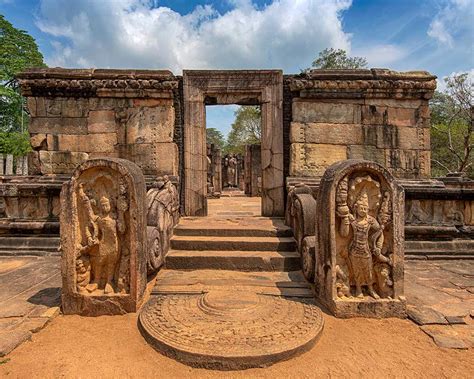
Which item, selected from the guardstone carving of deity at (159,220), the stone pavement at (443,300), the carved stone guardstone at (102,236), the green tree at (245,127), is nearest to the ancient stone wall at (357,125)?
the stone pavement at (443,300)

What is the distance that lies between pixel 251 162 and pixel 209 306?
1202 centimetres

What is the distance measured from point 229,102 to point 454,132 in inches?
821

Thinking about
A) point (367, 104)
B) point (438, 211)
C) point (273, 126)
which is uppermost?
point (367, 104)

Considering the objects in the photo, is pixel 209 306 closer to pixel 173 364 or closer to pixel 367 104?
pixel 173 364

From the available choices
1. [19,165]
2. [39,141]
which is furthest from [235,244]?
[19,165]

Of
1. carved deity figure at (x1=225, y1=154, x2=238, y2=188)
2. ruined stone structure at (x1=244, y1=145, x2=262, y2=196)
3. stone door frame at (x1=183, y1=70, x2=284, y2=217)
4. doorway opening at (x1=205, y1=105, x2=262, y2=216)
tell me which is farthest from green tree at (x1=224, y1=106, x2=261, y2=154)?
stone door frame at (x1=183, y1=70, x2=284, y2=217)

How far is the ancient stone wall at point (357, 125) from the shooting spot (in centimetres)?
587

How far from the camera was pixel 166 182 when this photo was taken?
15.1 feet

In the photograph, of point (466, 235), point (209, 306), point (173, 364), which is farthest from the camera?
point (466, 235)

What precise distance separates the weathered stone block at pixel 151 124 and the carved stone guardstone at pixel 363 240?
4.02 metres

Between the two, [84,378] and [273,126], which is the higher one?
[273,126]

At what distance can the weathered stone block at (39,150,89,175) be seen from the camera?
6066 mm

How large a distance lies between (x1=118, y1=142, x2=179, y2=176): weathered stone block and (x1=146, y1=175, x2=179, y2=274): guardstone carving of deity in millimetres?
1332

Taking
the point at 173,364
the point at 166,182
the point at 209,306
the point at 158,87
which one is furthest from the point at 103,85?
A: the point at 173,364
